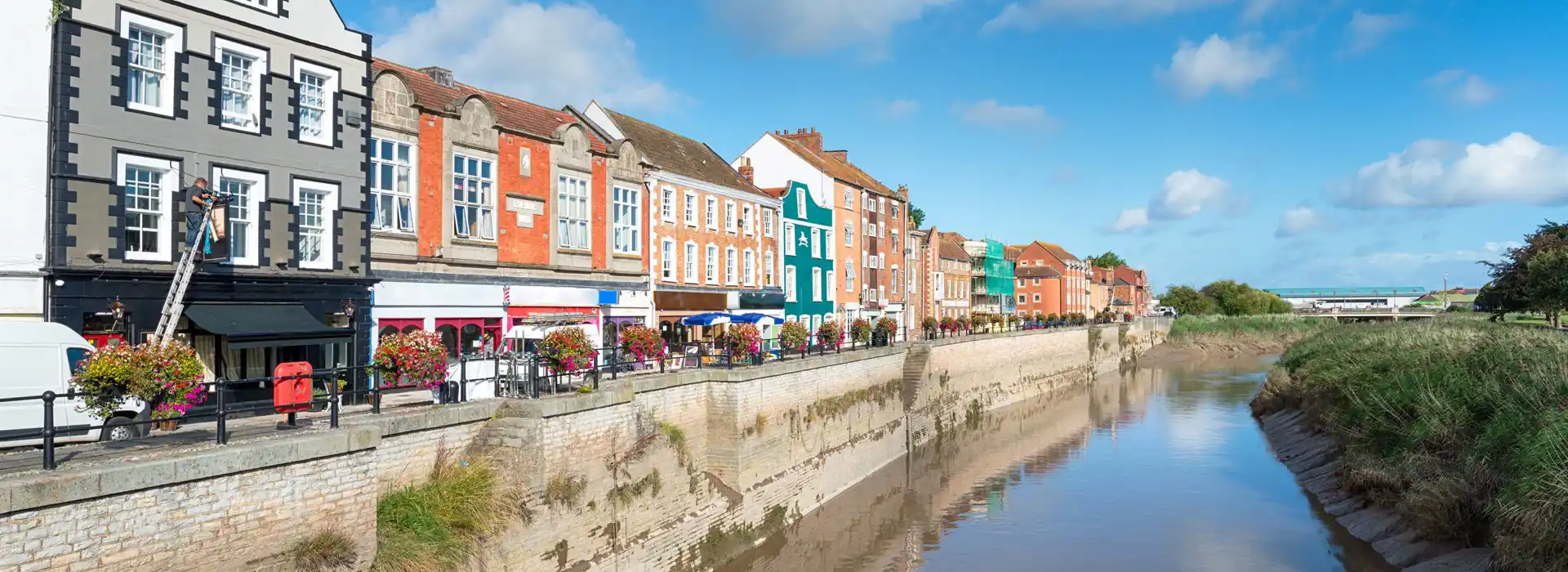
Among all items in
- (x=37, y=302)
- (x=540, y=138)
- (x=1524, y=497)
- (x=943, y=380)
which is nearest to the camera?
(x=1524, y=497)

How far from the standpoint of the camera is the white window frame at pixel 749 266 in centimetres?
4009

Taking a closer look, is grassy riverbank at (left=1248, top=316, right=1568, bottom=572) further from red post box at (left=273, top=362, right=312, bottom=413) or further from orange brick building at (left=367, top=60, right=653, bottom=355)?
orange brick building at (left=367, top=60, right=653, bottom=355)

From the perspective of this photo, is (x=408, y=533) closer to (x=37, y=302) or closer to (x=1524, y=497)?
(x=37, y=302)

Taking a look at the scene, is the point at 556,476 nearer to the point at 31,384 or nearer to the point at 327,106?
the point at 31,384

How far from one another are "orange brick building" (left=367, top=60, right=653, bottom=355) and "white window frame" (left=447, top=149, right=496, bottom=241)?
1.3 inches

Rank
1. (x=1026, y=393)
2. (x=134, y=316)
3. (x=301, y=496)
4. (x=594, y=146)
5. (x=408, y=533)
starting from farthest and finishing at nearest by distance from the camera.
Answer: (x=1026, y=393), (x=594, y=146), (x=134, y=316), (x=408, y=533), (x=301, y=496)

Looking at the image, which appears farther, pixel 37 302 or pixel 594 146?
pixel 594 146

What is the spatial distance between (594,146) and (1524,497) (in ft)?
82.1

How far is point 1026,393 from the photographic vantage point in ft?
189

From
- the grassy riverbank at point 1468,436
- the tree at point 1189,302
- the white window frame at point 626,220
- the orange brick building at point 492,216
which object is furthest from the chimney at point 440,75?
the tree at point 1189,302

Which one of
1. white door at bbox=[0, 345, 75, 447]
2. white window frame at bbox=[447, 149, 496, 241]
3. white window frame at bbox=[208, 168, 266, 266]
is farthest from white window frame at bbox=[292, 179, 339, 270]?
white door at bbox=[0, 345, 75, 447]

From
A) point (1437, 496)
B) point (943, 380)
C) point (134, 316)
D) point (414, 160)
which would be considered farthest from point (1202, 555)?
point (134, 316)

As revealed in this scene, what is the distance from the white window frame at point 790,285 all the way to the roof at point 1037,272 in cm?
6351

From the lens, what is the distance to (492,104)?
27359 mm
